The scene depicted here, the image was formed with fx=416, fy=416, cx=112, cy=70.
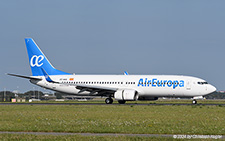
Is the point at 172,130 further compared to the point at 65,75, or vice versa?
the point at 65,75

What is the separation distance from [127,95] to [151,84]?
390 cm

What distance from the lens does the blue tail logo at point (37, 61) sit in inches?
2726

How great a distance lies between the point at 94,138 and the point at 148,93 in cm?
4252

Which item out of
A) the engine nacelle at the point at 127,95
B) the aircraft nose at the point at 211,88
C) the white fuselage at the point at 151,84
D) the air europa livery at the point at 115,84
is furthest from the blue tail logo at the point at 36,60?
the aircraft nose at the point at 211,88

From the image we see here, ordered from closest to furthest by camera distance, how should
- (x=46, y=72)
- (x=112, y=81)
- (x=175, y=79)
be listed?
(x=175, y=79), (x=112, y=81), (x=46, y=72)

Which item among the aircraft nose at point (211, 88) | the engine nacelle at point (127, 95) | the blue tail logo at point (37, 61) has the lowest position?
the engine nacelle at point (127, 95)

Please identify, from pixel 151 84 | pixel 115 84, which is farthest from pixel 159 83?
pixel 115 84

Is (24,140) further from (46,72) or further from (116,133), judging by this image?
(46,72)

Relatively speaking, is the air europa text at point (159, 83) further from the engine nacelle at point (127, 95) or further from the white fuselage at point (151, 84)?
the engine nacelle at point (127, 95)

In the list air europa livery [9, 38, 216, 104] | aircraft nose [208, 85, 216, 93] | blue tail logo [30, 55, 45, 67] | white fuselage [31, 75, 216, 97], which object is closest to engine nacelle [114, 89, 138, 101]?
air europa livery [9, 38, 216, 104]

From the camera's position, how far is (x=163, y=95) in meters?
60.5

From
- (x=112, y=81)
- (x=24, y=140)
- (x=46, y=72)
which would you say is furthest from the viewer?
(x=46, y=72)

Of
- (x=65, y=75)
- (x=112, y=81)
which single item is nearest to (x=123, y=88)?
(x=112, y=81)

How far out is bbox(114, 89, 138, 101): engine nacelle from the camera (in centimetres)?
5931
